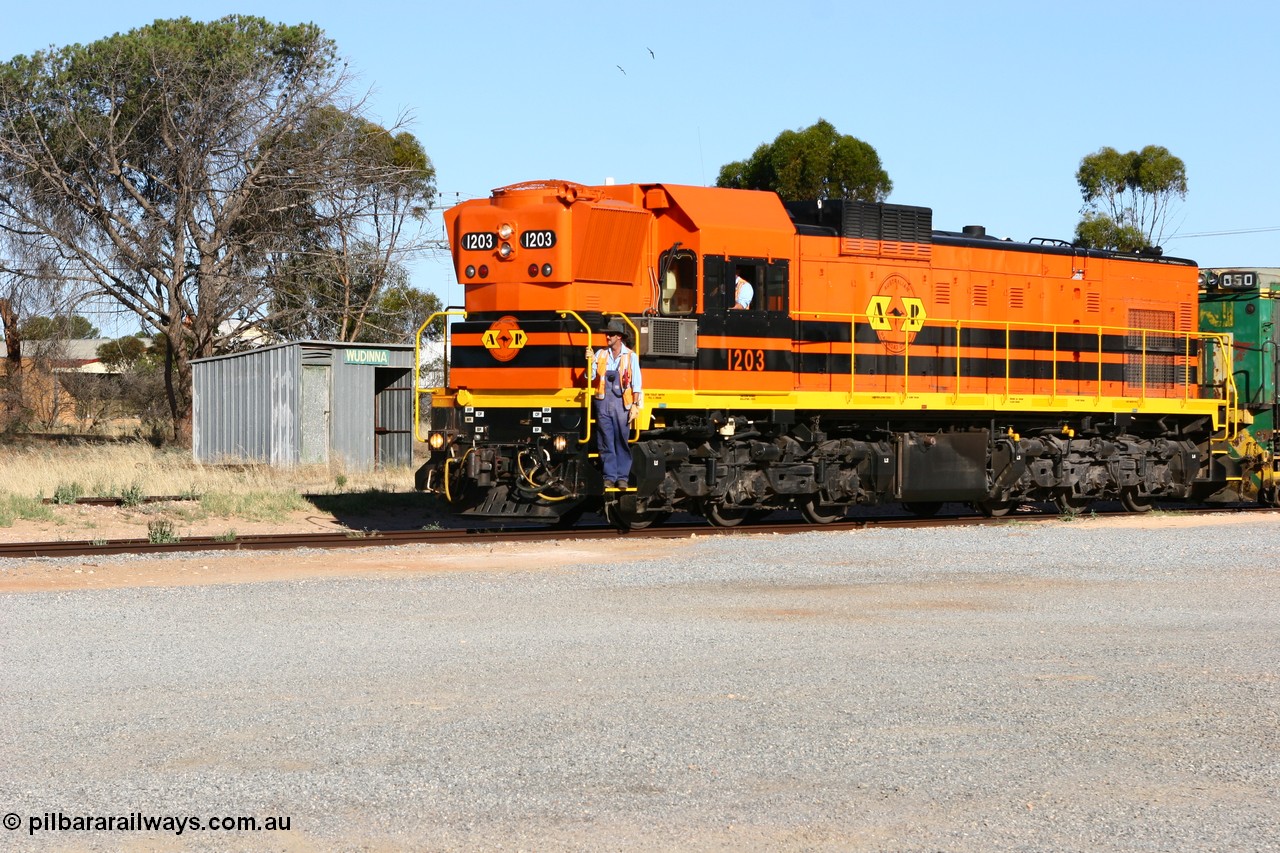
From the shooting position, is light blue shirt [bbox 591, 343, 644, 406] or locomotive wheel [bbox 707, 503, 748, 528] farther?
locomotive wheel [bbox 707, 503, 748, 528]

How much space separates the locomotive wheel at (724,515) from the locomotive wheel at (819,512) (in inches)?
32.9

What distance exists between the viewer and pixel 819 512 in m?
17.4

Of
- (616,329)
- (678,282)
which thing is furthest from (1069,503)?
(616,329)

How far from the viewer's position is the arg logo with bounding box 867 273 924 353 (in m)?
17.3

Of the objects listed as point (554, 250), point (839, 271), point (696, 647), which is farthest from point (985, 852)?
point (839, 271)

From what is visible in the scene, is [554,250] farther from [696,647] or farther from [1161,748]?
[1161,748]

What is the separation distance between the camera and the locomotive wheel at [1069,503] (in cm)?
1898

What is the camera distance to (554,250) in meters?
15.0

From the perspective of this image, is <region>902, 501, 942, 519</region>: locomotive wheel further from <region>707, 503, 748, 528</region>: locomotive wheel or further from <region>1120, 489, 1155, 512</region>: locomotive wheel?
<region>707, 503, 748, 528</region>: locomotive wheel

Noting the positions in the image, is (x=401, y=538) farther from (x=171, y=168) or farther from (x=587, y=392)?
(x=171, y=168)

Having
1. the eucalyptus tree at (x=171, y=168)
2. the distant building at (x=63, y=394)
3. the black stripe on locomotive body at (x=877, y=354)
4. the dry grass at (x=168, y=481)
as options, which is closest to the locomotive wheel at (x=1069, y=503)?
the black stripe on locomotive body at (x=877, y=354)

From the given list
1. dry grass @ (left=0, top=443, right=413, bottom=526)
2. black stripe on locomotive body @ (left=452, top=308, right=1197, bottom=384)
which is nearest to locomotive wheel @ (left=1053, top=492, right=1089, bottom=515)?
black stripe on locomotive body @ (left=452, top=308, right=1197, bottom=384)

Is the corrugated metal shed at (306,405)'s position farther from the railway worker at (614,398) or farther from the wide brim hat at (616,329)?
the railway worker at (614,398)

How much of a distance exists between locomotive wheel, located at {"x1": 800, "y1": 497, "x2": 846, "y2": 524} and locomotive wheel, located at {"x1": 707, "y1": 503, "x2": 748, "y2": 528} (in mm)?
837
